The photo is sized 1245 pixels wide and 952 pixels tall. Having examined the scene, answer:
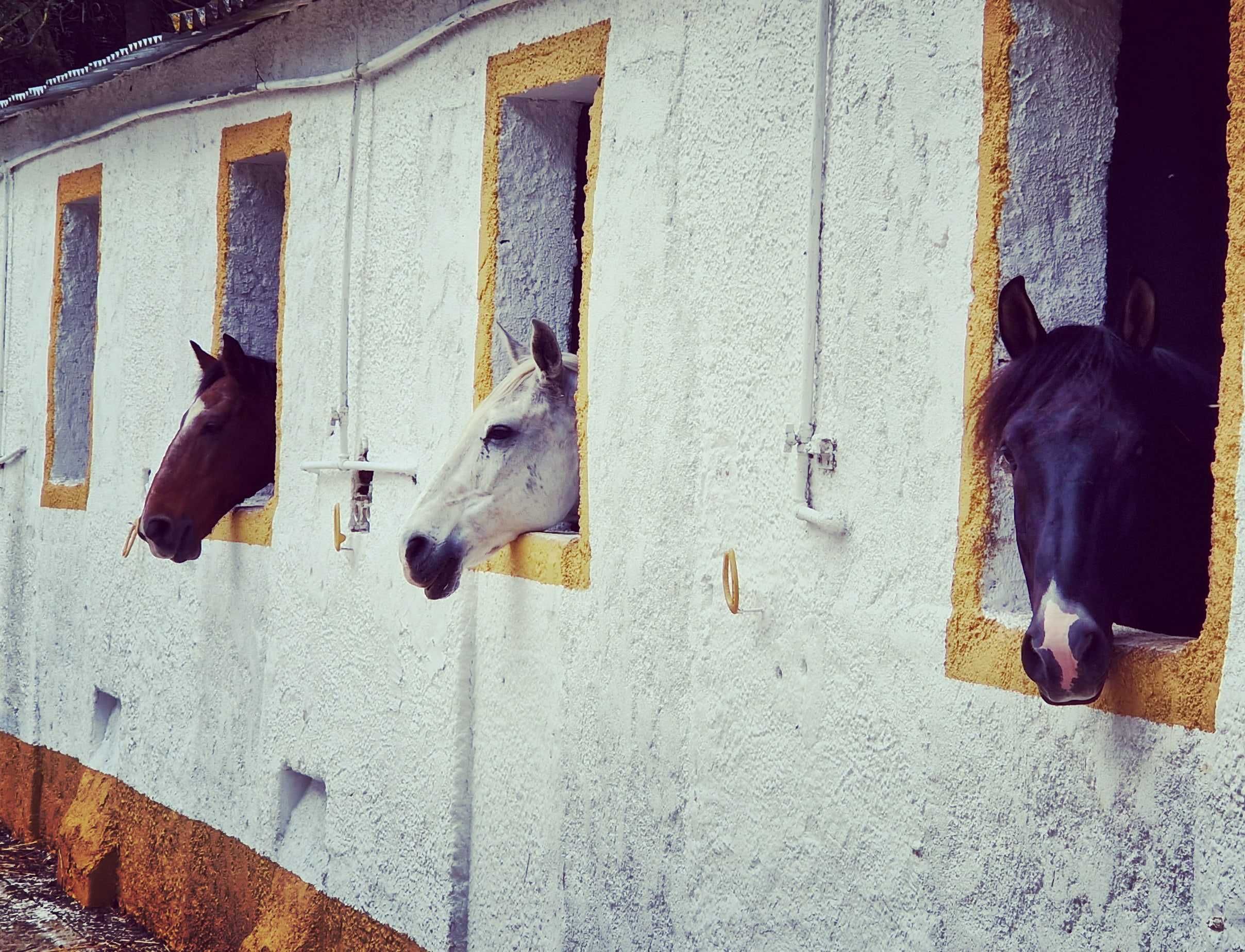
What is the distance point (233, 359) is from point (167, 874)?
8.22ft

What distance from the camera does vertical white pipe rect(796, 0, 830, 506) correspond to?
152 inches

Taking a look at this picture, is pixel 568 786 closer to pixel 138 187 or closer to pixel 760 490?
pixel 760 490

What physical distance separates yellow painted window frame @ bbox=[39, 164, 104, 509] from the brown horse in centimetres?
212

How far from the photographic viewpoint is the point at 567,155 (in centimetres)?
550

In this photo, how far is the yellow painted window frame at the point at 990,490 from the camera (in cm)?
276

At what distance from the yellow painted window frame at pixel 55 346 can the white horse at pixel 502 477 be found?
4667 mm

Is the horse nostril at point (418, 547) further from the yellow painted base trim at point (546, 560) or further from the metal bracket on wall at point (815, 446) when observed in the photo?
the metal bracket on wall at point (815, 446)

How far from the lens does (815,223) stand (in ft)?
12.7

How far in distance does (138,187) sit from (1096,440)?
6.50 m

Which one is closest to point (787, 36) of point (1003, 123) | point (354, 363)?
point (1003, 123)

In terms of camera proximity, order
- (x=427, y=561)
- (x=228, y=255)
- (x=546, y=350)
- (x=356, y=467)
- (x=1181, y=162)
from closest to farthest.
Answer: (x=1181, y=162) < (x=427, y=561) < (x=546, y=350) < (x=356, y=467) < (x=228, y=255)

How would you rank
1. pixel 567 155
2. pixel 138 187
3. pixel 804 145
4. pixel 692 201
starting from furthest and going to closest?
1. pixel 138 187
2. pixel 567 155
3. pixel 692 201
4. pixel 804 145

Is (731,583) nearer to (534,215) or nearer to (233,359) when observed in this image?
(534,215)

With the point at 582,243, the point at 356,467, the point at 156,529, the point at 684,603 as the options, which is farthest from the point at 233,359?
the point at 684,603
